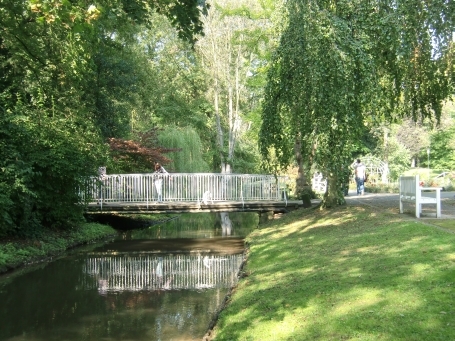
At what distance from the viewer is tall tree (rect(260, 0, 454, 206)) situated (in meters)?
11.7

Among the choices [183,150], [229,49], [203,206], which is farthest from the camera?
[183,150]

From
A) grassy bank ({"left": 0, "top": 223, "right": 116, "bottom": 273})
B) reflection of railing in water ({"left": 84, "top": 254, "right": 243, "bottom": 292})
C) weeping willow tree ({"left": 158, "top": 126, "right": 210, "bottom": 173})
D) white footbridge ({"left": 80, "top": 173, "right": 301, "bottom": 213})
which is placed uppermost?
weeping willow tree ({"left": 158, "top": 126, "right": 210, "bottom": 173})

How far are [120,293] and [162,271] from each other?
261 cm

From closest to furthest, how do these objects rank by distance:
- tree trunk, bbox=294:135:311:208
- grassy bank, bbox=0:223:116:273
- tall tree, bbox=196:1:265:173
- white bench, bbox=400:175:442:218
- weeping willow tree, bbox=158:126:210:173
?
white bench, bbox=400:175:442:218 < grassy bank, bbox=0:223:116:273 < tree trunk, bbox=294:135:311:208 < tall tree, bbox=196:1:265:173 < weeping willow tree, bbox=158:126:210:173

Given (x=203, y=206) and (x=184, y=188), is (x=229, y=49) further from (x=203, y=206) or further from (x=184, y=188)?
(x=203, y=206)

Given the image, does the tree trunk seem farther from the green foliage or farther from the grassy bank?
the grassy bank

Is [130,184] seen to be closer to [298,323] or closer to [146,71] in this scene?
[146,71]

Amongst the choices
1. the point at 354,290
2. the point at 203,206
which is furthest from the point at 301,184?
the point at 354,290

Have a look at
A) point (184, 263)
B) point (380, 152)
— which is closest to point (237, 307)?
point (184, 263)

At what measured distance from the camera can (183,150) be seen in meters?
28.5

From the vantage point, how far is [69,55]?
13445 mm

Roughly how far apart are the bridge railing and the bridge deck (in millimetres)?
507

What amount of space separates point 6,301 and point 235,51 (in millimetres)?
21675

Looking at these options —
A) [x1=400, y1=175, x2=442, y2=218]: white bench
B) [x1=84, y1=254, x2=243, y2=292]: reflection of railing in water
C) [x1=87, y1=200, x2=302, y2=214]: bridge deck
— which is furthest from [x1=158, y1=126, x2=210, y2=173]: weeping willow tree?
[x1=400, y1=175, x2=442, y2=218]: white bench
